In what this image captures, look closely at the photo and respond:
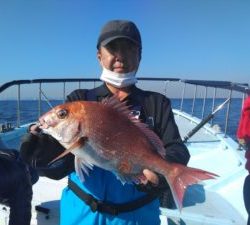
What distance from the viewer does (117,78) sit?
7.29ft

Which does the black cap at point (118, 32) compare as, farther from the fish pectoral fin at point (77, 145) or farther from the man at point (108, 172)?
the fish pectoral fin at point (77, 145)

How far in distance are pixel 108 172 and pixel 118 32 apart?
882 mm

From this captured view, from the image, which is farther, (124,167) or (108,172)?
(108,172)

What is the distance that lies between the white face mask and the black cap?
0.62 feet

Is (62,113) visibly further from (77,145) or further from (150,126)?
(150,126)

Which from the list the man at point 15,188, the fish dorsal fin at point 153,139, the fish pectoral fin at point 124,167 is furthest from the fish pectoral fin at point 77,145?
the man at point 15,188

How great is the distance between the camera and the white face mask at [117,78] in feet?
7.29

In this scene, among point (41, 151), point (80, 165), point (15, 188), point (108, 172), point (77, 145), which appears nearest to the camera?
point (77, 145)

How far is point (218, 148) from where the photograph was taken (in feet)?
22.2

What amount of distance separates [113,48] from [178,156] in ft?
2.63

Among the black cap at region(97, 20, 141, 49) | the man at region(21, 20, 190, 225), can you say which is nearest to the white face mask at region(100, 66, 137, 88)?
the man at region(21, 20, 190, 225)

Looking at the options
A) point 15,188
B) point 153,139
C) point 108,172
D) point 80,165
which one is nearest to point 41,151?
point 80,165

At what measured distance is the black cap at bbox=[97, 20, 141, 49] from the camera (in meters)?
2.15

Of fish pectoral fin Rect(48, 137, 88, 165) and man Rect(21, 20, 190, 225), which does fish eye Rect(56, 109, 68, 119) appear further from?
man Rect(21, 20, 190, 225)
